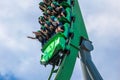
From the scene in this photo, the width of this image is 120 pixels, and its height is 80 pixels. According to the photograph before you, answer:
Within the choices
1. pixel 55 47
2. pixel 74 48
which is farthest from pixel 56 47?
pixel 74 48

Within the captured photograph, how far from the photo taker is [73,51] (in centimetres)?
2253

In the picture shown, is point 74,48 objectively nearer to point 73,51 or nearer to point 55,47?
point 73,51

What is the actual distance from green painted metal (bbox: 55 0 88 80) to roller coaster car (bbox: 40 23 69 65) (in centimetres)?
39

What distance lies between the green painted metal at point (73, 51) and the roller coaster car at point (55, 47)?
0.39m

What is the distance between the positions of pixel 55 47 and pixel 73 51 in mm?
989

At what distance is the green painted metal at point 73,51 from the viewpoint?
72.3 ft

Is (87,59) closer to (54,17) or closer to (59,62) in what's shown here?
(59,62)

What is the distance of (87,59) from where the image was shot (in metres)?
23.3

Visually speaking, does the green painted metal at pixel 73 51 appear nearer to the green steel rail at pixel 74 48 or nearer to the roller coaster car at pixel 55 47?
the green steel rail at pixel 74 48

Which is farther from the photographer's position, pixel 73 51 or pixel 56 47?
pixel 56 47

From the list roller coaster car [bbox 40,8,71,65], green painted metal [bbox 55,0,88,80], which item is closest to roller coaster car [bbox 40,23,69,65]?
roller coaster car [bbox 40,8,71,65]

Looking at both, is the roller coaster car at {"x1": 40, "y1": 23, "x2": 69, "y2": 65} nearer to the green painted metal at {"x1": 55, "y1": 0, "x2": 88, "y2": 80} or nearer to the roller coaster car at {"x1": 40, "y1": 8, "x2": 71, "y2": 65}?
the roller coaster car at {"x1": 40, "y1": 8, "x2": 71, "y2": 65}

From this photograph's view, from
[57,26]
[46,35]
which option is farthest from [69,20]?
[46,35]

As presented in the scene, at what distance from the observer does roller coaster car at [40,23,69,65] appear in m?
22.8
